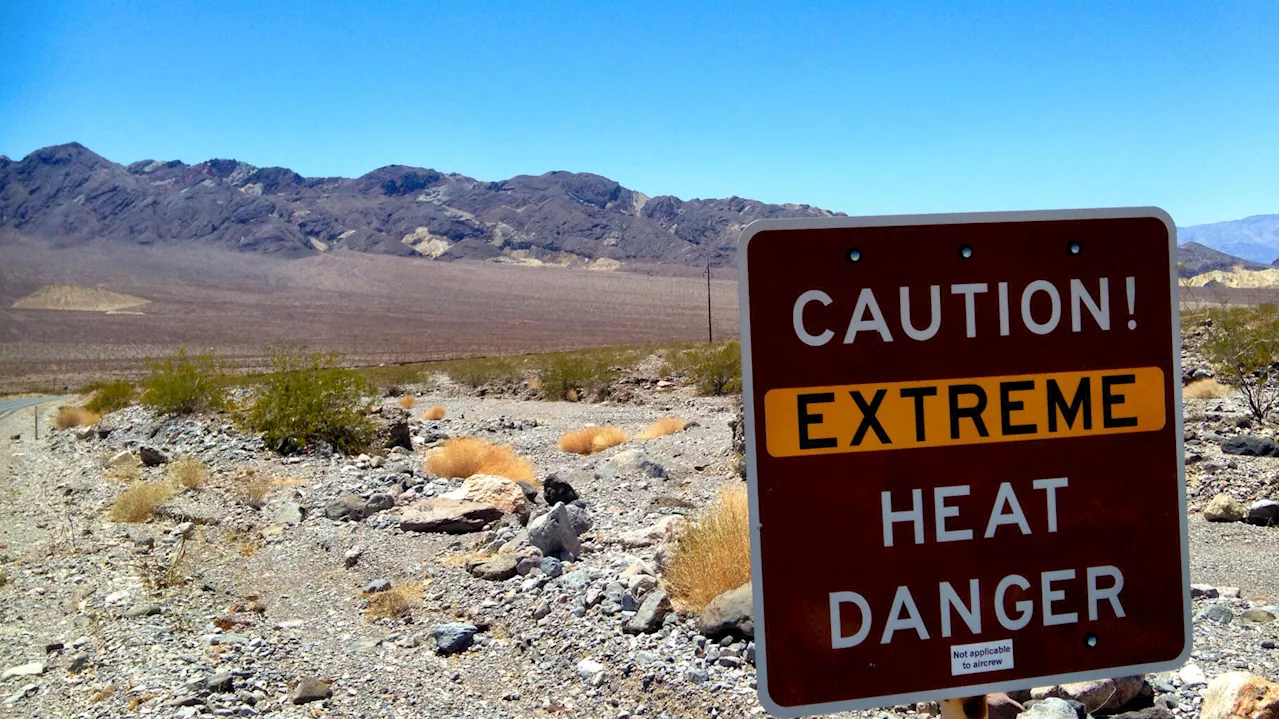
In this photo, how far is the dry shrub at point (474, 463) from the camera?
544 inches

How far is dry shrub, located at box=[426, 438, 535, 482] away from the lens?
45.4 ft

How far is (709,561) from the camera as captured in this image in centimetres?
653

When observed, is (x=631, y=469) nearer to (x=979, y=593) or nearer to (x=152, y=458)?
(x=152, y=458)

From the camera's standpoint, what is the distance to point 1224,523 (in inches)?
360

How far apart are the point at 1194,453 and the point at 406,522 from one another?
903cm

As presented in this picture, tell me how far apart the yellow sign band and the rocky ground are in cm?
335

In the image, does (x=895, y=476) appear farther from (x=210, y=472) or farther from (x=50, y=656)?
(x=210, y=472)

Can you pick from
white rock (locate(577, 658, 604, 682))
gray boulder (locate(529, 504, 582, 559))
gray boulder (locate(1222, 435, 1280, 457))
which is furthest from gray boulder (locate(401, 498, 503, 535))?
gray boulder (locate(1222, 435, 1280, 457))

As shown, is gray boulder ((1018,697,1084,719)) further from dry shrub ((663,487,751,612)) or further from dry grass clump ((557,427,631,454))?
dry grass clump ((557,427,631,454))

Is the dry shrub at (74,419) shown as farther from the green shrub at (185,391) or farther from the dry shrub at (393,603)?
the dry shrub at (393,603)

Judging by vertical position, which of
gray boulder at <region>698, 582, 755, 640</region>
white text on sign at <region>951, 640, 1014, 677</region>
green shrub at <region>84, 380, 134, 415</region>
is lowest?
green shrub at <region>84, 380, 134, 415</region>

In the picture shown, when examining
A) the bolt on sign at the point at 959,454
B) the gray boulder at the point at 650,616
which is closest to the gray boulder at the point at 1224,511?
the gray boulder at the point at 650,616

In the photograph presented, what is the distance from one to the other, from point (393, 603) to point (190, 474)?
7587mm

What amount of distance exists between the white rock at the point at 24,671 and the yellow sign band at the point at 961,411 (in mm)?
6739
